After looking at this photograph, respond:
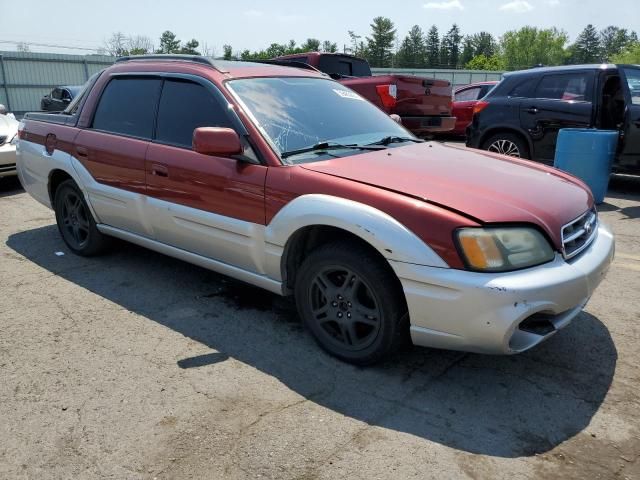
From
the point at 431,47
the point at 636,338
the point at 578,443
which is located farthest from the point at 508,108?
the point at 431,47

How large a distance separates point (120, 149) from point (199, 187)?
102 centimetres

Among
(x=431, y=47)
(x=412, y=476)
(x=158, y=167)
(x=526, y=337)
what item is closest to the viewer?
(x=412, y=476)

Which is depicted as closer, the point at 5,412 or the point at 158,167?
the point at 5,412

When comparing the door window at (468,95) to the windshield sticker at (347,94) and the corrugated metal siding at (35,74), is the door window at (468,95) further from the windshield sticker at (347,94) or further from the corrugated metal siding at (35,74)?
the windshield sticker at (347,94)

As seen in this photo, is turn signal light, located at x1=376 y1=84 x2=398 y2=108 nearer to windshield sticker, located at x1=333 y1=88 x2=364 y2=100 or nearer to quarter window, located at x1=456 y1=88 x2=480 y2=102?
windshield sticker, located at x1=333 y1=88 x2=364 y2=100

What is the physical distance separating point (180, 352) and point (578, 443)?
2.20 m

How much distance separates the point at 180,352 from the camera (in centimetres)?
338

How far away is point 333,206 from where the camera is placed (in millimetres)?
3027

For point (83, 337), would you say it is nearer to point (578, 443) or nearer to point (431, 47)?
point (578, 443)

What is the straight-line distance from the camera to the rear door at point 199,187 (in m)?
3.48

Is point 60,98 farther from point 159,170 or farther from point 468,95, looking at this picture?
point 159,170

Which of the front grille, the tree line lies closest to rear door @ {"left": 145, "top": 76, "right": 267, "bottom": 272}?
the front grille

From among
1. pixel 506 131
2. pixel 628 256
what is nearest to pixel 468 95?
pixel 506 131

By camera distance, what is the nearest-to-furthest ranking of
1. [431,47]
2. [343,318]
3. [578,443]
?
1. [578,443]
2. [343,318]
3. [431,47]
